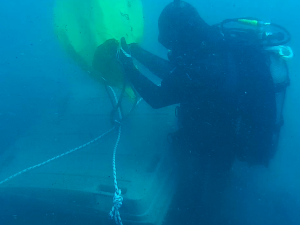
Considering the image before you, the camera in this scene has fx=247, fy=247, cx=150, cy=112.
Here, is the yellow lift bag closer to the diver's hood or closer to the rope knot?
the diver's hood

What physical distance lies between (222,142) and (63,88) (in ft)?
18.9

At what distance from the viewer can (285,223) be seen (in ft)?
9.93

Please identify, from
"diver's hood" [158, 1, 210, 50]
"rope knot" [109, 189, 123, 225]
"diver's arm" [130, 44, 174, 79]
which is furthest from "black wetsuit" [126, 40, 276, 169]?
"diver's arm" [130, 44, 174, 79]

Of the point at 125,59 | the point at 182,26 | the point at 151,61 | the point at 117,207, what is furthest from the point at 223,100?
the point at 151,61

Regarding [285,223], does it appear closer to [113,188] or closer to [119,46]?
[113,188]

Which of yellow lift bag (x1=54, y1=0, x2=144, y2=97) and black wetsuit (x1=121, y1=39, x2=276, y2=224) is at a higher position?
yellow lift bag (x1=54, y1=0, x2=144, y2=97)

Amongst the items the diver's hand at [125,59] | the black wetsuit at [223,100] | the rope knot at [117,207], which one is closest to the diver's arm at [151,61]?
Answer: the diver's hand at [125,59]

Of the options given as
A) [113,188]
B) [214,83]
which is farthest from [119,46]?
[113,188]

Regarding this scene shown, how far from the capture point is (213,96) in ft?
6.42

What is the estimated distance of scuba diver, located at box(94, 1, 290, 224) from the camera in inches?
72.9

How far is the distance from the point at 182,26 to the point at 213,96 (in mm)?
669

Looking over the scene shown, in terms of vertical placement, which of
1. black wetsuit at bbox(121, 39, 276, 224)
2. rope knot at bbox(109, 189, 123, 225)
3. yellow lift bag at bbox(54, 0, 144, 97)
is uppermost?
yellow lift bag at bbox(54, 0, 144, 97)

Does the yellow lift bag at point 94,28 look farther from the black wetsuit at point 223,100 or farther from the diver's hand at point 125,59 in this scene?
the black wetsuit at point 223,100

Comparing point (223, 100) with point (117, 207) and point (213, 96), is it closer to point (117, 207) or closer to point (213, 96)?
point (213, 96)
